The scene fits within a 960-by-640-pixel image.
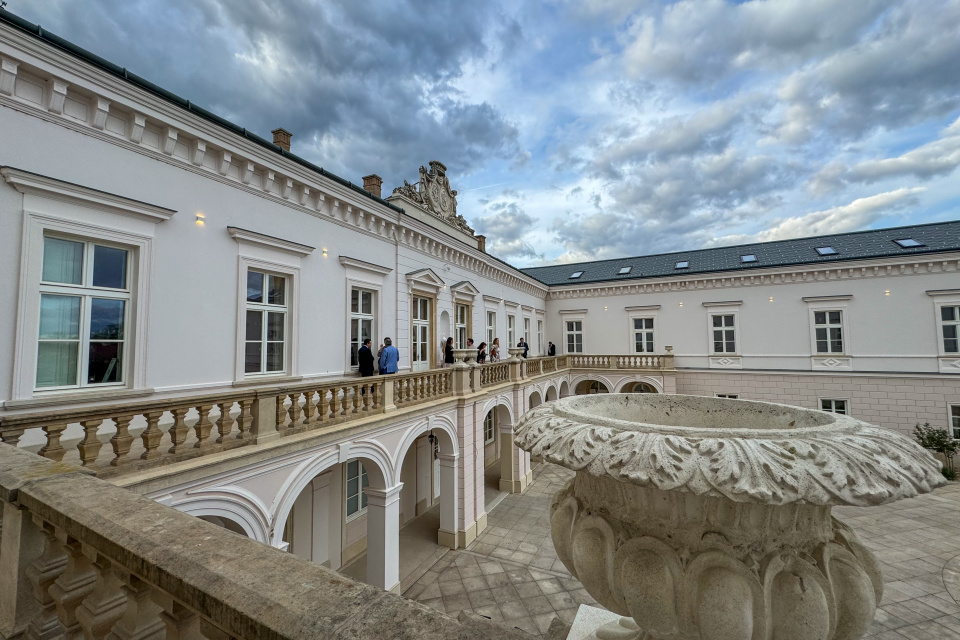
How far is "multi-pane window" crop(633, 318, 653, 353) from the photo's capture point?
21.0 meters

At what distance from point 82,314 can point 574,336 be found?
2073 centimetres

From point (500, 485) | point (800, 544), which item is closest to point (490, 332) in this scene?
point (500, 485)

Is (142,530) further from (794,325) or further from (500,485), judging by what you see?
(794,325)

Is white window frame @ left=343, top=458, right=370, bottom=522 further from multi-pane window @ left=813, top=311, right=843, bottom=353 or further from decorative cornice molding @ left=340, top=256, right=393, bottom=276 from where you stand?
multi-pane window @ left=813, top=311, right=843, bottom=353

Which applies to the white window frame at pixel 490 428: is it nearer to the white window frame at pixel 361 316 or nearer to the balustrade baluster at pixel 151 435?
the white window frame at pixel 361 316

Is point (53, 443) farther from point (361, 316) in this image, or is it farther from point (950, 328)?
point (950, 328)

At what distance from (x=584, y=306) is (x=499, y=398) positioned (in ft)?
36.5

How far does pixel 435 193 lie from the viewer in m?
13.4

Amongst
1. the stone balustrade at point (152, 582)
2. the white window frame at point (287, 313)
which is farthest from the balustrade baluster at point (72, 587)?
the white window frame at point (287, 313)

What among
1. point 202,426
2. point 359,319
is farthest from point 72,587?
point 359,319

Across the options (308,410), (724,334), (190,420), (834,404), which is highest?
(724,334)

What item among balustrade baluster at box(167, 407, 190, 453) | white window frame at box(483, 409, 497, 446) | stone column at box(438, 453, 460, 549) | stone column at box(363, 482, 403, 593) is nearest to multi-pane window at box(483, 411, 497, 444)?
white window frame at box(483, 409, 497, 446)

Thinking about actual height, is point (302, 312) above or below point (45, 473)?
above

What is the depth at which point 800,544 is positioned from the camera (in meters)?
1.85
